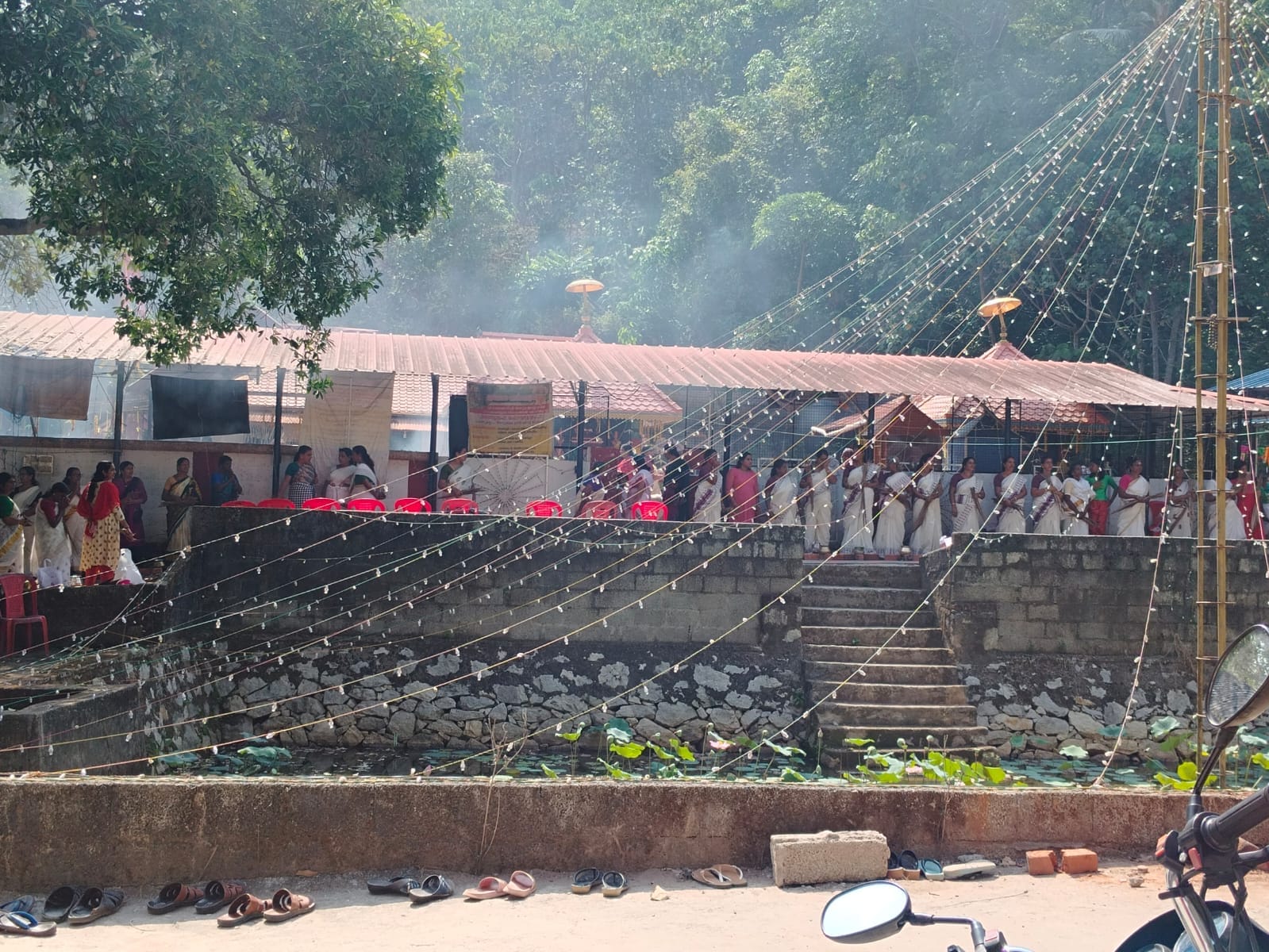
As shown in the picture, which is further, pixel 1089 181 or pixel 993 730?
pixel 1089 181

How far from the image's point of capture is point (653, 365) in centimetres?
1595

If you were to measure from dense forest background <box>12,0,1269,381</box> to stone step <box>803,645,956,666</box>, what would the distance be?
4.94 m

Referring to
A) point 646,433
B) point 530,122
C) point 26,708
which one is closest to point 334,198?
point 26,708

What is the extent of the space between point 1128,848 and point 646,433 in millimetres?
15785

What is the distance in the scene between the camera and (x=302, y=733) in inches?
488

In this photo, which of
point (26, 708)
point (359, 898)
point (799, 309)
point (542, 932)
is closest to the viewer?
point (542, 932)

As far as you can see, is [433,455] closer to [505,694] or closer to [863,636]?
[505,694]

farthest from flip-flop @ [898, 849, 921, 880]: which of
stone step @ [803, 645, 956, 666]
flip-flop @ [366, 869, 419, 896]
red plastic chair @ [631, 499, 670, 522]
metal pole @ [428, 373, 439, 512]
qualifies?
metal pole @ [428, 373, 439, 512]

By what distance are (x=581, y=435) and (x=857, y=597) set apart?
4.17 meters

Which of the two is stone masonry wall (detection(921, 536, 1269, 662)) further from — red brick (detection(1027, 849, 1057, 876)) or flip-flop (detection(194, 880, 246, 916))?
flip-flop (detection(194, 880, 246, 916))

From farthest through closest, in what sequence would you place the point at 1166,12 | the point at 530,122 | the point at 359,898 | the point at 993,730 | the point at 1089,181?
the point at 530,122 → the point at 1166,12 → the point at 1089,181 → the point at 993,730 → the point at 359,898

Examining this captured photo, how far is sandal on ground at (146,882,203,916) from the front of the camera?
546cm

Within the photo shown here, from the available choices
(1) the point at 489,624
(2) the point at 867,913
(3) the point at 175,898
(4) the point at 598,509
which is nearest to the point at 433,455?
(4) the point at 598,509

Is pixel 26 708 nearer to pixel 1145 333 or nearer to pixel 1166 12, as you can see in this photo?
pixel 1145 333
